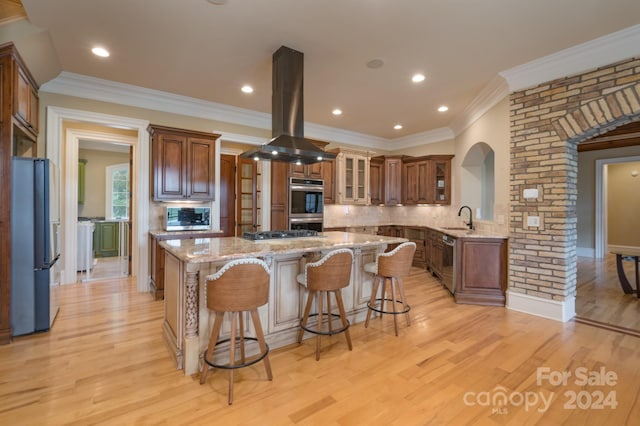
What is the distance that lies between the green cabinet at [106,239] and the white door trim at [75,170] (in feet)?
7.88

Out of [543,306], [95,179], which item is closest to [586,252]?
[543,306]

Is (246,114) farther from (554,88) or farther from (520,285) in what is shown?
(520,285)

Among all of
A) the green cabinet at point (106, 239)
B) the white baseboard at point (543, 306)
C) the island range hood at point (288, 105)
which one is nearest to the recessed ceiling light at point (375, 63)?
the island range hood at point (288, 105)

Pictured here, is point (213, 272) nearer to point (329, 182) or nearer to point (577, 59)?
point (329, 182)

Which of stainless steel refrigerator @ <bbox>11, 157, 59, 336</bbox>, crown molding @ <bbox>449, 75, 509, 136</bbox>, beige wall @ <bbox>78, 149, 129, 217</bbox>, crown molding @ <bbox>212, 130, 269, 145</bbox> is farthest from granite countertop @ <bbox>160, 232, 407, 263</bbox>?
beige wall @ <bbox>78, 149, 129, 217</bbox>

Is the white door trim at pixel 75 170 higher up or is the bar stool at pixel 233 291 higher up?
the white door trim at pixel 75 170

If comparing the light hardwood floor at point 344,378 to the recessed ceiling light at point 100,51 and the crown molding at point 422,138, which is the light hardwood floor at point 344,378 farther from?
the crown molding at point 422,138

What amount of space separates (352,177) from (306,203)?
1340 millimetres

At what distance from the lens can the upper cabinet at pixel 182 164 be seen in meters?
4.30

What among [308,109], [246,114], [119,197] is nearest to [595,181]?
[308,109]

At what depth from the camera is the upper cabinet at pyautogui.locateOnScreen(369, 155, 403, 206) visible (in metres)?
6.77

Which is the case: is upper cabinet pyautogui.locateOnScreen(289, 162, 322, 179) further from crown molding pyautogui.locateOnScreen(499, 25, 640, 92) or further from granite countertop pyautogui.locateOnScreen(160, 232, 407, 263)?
crown molding pyautogui.locateOnScreen(499, 25, 640, 92)

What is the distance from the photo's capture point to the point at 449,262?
4527 mm

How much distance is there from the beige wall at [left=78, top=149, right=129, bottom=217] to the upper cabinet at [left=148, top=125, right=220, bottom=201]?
4.13m
